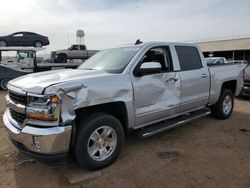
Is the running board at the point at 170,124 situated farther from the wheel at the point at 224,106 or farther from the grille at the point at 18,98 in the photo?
the grille at the point at 18,98

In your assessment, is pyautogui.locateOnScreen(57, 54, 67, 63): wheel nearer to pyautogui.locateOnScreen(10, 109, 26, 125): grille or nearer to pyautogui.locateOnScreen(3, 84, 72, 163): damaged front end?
pyautogui.locateOnScreen(10, 109, 26, 125): grille

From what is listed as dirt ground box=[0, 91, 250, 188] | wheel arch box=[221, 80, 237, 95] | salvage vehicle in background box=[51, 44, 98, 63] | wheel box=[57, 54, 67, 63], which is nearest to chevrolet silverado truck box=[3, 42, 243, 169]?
dirt ground box=[0, 91, 250, 188]

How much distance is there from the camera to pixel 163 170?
3.71 meters

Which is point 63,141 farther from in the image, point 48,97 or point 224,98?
point 224,98

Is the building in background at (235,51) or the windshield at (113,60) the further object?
the building in background at (235,51)

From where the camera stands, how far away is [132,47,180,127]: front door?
409 cm

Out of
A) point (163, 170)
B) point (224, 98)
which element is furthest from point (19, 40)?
point (163, 170)

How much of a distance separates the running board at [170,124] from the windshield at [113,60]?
1.20 metres

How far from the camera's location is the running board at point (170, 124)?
14.0 feet

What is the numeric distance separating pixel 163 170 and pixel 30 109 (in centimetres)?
215

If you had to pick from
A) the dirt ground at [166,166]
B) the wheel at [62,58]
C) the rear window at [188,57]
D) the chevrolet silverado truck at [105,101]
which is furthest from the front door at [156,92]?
the wheel at [62,58]

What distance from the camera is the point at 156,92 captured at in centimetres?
434

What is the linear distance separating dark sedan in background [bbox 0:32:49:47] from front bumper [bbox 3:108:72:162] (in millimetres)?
16452

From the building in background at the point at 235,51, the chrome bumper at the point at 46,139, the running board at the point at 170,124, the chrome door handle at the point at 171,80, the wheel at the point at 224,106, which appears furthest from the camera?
the building in background at the point at 235,51
